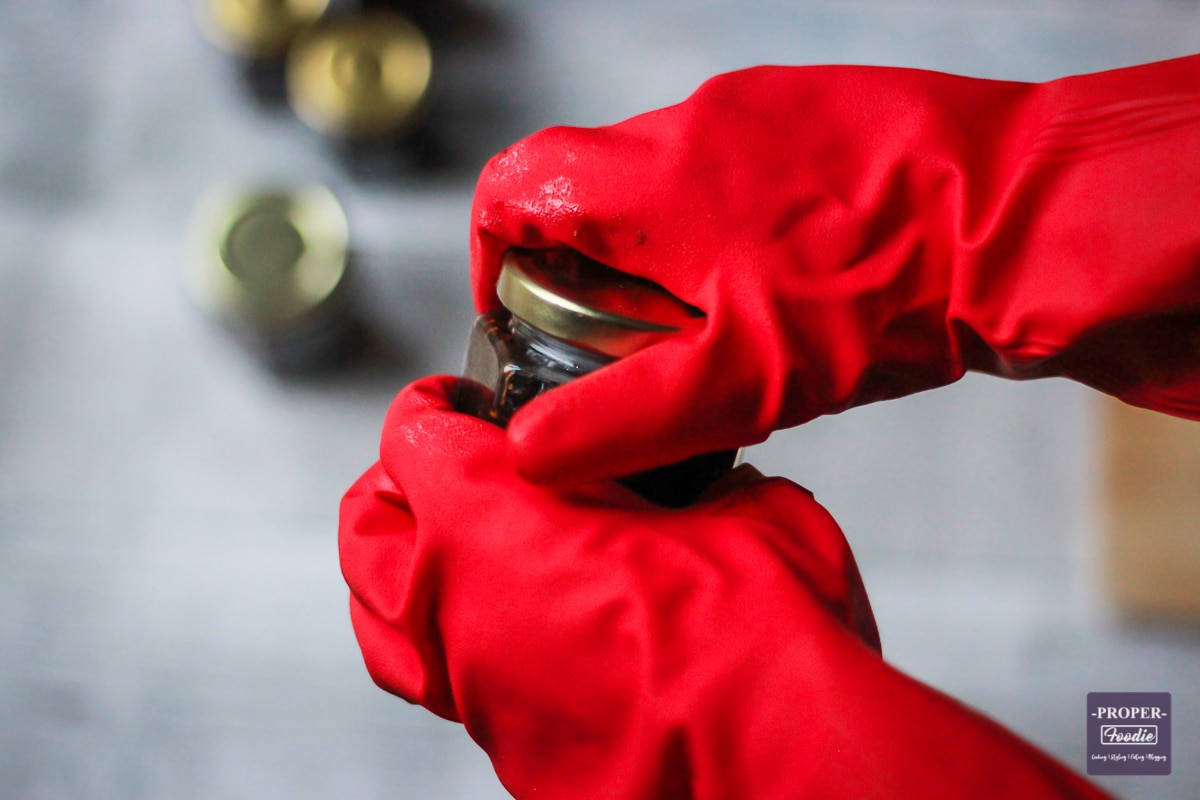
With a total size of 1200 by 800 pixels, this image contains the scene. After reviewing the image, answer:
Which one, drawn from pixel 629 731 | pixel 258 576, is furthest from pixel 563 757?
pixel 258 576

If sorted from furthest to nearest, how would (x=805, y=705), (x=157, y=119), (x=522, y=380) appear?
(x=157, y=119), (x=522, y=380), (x=805, y=705)

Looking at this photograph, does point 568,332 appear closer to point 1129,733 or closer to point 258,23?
point 258,23

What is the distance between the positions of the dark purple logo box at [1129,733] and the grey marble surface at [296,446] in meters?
0.02

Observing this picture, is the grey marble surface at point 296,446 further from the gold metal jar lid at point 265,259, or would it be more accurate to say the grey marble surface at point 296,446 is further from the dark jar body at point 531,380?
the dark jar body at point 531,380

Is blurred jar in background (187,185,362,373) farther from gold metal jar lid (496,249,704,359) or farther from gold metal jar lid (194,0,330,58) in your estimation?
gold metal jar lid (496,249,704,359)

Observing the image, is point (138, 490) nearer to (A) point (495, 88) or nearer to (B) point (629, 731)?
(A) point (495, 88)

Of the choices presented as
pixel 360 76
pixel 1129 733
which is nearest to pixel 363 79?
pixel 360 76

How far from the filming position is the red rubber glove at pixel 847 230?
418mm

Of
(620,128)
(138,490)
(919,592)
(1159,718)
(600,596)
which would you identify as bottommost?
(1159,718)

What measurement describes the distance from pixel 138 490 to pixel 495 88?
667mm

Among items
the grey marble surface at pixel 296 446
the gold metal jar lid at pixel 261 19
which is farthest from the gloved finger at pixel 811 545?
the gold metal jar lid at pixel 261 19

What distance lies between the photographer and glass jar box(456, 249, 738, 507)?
1.47ft

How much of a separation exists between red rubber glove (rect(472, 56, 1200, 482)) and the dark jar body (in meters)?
0.05

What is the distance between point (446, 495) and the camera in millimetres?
439
